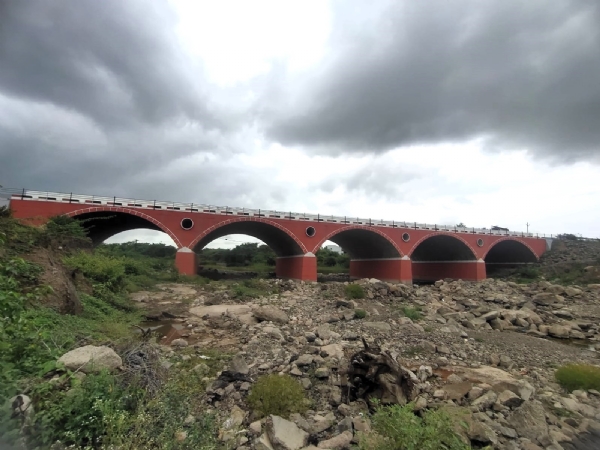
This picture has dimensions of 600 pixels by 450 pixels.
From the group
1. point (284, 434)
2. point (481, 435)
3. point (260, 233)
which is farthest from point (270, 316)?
point (260, 233)

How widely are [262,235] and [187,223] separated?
950 centimetres

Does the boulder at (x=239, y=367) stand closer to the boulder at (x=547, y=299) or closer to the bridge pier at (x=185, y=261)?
the bridge pier at (x=185, y=261)

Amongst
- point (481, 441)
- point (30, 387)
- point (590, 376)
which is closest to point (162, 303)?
point (30, 387)

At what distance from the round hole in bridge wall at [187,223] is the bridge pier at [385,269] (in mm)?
→ 19296

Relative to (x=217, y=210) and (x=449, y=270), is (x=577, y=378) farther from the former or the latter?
(x=449, y=270)

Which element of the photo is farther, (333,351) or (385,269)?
(385,269)

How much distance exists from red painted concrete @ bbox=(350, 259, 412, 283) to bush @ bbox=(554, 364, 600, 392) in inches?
931

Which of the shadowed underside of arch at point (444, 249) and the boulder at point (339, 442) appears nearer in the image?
the boulder at point (339, 442)

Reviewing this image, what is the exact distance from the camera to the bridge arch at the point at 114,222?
69.5ft

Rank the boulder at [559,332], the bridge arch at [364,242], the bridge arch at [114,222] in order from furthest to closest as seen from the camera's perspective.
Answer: the bridge arch at [364,242] → the bridge arch at [114,222] → the boulder at [559,332]

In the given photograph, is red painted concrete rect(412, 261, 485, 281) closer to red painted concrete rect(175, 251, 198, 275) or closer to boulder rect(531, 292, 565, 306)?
boulder rect(531, 292, 565, 306)

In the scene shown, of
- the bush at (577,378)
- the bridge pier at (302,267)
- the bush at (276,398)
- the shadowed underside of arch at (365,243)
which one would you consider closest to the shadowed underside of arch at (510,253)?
the shadowed underside of arch at (365,243)

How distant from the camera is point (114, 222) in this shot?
24828 millimetres

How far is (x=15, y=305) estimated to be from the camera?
409cm
